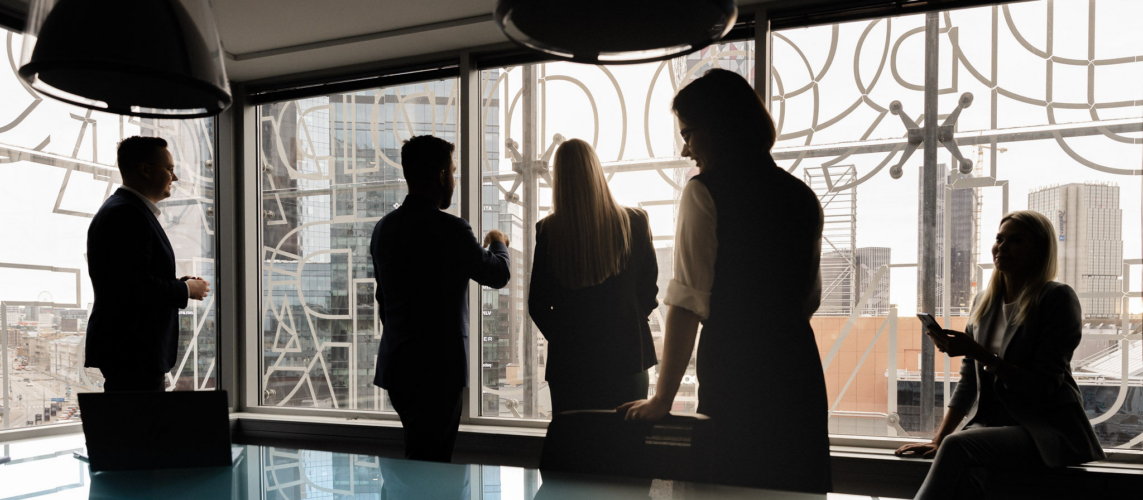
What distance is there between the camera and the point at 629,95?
12.1ft

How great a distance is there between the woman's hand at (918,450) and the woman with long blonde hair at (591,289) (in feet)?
4.31

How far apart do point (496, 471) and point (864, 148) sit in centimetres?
265

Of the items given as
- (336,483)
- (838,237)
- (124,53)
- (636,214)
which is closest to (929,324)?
(838,237)

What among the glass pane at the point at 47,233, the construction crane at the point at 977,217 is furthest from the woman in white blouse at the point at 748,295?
the glass pane at the point at 47,233

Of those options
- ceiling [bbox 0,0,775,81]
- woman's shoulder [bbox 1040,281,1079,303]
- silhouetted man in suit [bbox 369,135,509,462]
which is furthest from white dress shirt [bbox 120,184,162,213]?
woman's shoulder [bbox 1040,281,1079,303]

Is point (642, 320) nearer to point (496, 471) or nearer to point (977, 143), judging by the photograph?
point (496, 471)

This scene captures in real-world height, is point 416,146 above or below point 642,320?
above

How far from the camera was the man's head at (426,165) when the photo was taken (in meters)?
2.57

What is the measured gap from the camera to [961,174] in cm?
316

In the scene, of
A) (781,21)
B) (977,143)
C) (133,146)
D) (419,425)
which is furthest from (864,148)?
(133,146)

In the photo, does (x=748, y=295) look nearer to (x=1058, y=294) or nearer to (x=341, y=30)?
(x=1058, y=294)

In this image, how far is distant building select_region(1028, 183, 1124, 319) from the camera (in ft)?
9.58

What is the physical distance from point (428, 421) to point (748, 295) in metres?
1.28

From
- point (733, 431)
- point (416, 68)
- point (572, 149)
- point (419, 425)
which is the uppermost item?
point (416, 68)
